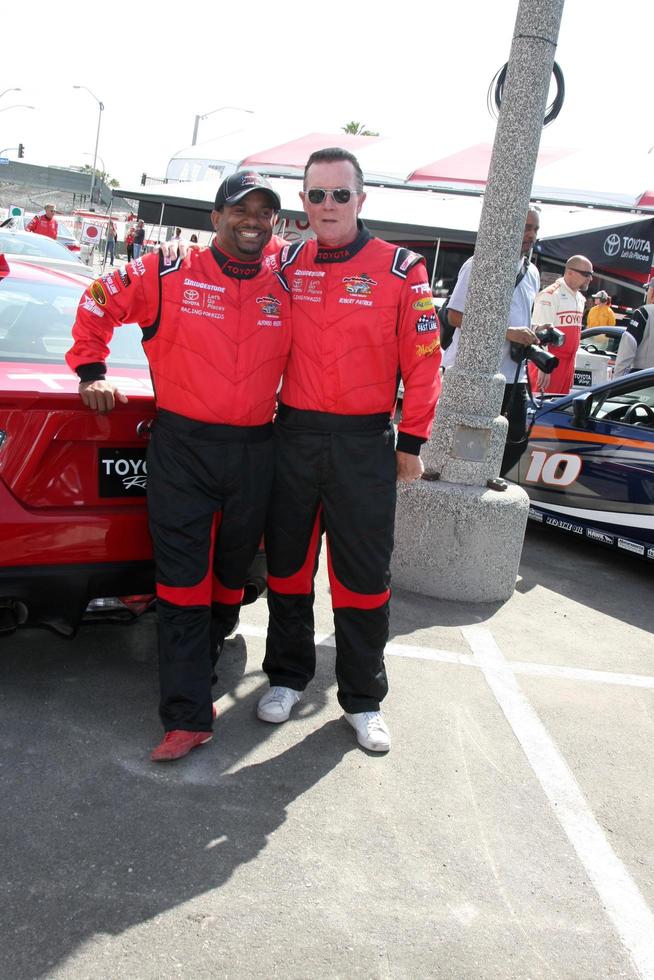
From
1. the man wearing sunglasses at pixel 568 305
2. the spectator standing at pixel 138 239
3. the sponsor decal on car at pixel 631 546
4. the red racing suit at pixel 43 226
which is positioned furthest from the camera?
the spectator standing at pixel 138 239

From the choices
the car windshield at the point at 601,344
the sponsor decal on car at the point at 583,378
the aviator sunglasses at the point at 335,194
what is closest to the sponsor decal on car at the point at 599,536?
the aviator sunglasses at the point at 335,194

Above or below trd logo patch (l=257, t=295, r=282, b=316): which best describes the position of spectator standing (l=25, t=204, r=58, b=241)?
above

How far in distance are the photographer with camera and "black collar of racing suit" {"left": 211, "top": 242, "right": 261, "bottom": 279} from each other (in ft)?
8.16

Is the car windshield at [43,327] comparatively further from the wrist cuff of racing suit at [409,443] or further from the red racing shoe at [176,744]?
the red racing shoe at [176,744]

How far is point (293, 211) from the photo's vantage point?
1731cm

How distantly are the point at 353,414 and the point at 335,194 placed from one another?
2.47 ft

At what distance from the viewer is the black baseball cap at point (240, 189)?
2.99m

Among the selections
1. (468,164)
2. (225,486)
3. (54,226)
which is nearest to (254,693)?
(225,486)

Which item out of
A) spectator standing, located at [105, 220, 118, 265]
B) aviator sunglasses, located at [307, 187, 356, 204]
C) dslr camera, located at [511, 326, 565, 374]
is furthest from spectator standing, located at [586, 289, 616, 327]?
Answer: spectator standing, located at [105, 220, 118, 265]

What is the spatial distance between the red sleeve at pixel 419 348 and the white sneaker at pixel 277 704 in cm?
111

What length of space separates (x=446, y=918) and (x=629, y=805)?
3.25 ft

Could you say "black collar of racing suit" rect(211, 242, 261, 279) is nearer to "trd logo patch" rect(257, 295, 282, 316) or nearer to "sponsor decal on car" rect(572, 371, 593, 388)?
"trd logo patch" rect(257, 295, 282, 316)

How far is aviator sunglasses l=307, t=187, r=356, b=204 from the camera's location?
310cm

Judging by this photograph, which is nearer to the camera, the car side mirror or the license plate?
the license plate
